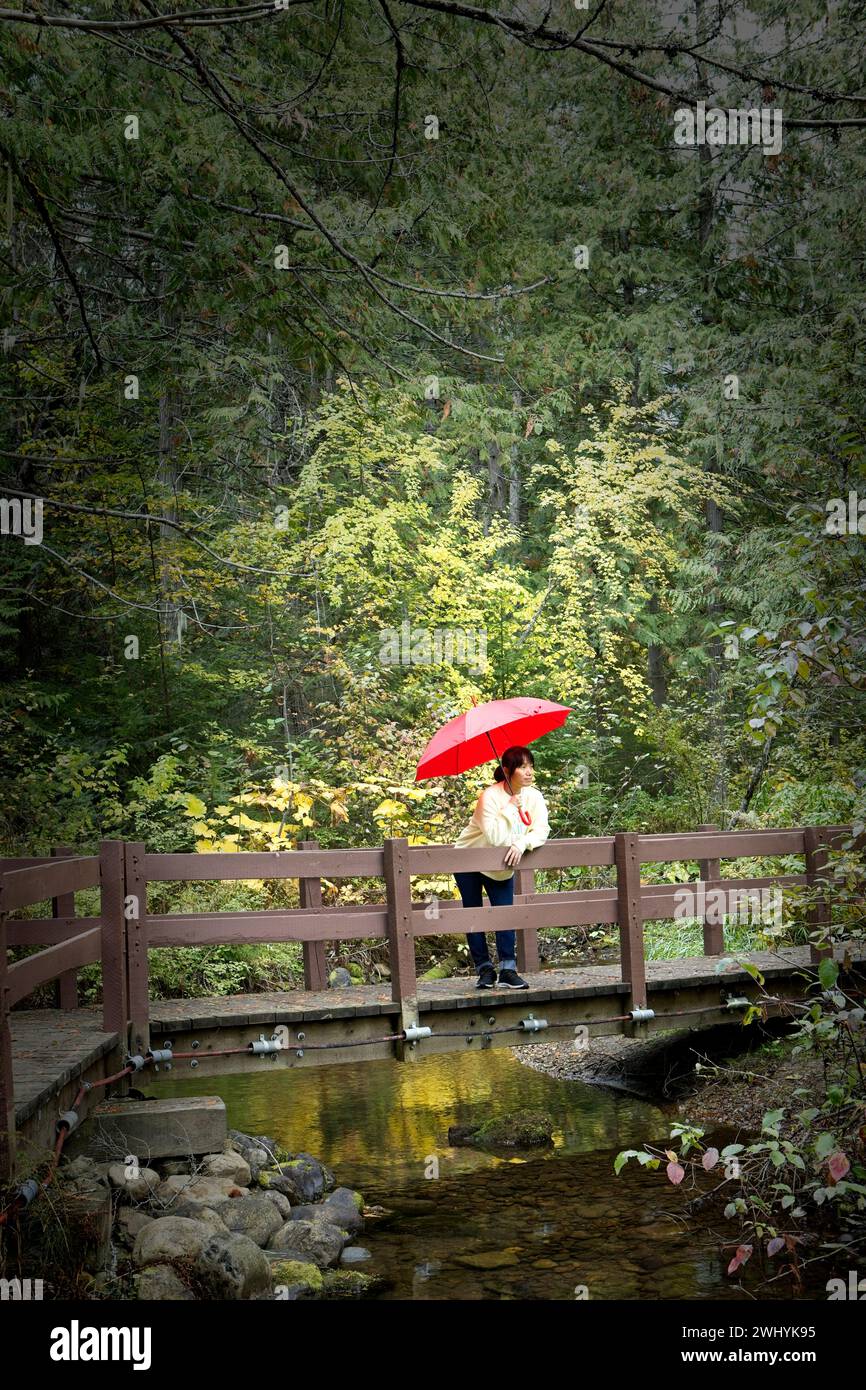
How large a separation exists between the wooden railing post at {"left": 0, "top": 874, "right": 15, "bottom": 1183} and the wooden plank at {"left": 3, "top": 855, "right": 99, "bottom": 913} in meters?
0.18

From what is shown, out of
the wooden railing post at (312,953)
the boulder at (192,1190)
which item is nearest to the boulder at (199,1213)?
the boulder at (192,1190)

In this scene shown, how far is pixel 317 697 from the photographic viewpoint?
17.7 metres

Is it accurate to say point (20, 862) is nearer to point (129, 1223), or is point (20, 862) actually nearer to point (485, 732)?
point (129, 1223)

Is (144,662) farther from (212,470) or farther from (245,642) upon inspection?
(212,470)

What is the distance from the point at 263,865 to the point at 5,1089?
10.6 feet

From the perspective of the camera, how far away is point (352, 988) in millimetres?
9117

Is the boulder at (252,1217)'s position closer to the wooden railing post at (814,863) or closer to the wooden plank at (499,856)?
the wooden plank at (499,856)

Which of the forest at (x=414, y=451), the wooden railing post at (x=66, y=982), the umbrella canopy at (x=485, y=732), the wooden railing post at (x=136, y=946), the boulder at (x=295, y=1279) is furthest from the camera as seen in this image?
the umbrella canopy at (x=485, y=732)

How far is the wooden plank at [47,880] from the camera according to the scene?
539 cm

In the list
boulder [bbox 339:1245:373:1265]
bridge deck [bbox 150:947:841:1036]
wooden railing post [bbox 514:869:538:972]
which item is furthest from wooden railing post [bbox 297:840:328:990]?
boulder [bbox 339:1245:373:1265]

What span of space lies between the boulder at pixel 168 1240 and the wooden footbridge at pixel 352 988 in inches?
28.2

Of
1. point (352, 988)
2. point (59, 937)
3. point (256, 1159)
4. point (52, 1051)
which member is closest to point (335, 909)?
point (352, 988)

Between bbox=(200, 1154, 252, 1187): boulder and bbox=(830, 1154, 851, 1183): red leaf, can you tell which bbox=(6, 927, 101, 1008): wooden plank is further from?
Answer: bbox=(830, 1154, 851, 1183): red leaf

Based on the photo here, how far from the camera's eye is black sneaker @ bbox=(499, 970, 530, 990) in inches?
345
